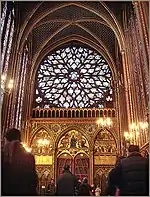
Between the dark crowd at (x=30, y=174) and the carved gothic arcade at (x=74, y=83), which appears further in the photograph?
the carved gothic arcade at (x=74, y=83)

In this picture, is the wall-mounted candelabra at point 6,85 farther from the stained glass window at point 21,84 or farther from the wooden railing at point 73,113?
the wooden railing at point 73,113

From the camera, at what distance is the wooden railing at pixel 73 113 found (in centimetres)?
2370

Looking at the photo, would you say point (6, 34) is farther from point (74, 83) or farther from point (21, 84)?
point (74, 83)

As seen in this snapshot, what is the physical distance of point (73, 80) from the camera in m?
25.9

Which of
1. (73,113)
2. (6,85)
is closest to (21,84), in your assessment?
(6,85)

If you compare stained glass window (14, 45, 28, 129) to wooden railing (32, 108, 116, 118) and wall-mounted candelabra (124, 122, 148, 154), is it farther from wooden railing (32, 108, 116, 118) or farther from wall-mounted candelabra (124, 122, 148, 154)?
wall-mounted candelabra (124, 122, 148, 154)

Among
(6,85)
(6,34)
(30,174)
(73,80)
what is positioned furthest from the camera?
(73,80)

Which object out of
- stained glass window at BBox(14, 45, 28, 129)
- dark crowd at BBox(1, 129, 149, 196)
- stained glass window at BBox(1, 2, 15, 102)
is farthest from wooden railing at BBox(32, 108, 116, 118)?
dark crowd at BBox(1, 129, 149, 196)

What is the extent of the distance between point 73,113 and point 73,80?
3323mm

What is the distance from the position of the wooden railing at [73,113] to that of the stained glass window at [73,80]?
0.65 meters

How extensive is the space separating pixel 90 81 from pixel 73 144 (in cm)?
559

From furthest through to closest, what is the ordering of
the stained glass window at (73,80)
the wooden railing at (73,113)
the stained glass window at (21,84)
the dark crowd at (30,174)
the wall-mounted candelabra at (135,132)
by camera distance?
the stained glass window at (73,80)
the wooden railing at (73,113)
the stained glass window at (21,84)
the wall-mounted candelabra at (135,132)
the dark crowd at (30,174)

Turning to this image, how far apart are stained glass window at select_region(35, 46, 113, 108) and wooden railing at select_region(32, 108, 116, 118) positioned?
65 centimetres

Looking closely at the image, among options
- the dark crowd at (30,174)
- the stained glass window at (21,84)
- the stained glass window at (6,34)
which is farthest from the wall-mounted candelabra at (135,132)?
the dark crowd at (30,174)
